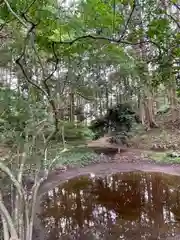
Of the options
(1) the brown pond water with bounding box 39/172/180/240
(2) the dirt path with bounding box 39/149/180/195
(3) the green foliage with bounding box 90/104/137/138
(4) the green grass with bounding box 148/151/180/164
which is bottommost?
(1) the brown pond water with bounding box 39/172/180/240

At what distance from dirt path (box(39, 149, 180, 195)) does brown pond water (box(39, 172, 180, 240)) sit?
519 mm

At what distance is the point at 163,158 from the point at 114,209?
5.46 meters

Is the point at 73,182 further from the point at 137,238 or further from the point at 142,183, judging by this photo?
the point at 137,238

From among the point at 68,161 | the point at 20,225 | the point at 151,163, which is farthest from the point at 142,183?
the point at 20,225

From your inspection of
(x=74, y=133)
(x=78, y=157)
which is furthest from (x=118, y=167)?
(x=74, y=133)

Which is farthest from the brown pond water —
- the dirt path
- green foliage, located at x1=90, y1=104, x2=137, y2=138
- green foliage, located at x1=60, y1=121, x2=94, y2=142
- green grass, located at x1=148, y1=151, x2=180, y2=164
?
green foliage, located at x1=90, y1=104, x2=137, y2=138

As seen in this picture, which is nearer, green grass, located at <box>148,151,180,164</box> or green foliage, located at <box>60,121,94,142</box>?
green grass, located at <box>148,151,180,164</box>

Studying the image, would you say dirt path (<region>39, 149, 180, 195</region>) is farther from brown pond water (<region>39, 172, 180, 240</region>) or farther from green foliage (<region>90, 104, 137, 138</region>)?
green foliage (<region>90, 104, 137, 138</region>)

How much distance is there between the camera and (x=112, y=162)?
1221 centimetres

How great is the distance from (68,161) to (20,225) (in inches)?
298

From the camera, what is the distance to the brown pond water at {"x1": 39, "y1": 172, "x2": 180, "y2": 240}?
5820mm

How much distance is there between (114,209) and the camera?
7074 mm

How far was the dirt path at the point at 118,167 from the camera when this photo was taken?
34.1 ft

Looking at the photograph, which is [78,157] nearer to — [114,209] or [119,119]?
[119,119]
